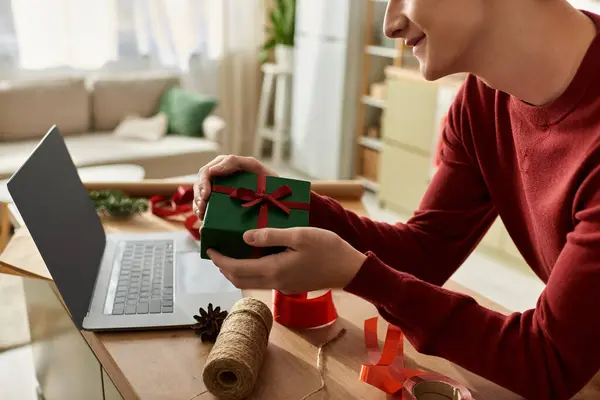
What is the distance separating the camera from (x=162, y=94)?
452 centimetres

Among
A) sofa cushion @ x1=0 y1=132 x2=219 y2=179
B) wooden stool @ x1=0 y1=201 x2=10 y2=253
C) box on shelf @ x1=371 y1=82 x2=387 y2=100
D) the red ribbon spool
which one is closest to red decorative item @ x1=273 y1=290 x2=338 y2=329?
the red ribbon spool

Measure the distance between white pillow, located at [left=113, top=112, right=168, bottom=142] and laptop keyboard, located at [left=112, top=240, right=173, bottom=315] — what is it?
2947 millimetres

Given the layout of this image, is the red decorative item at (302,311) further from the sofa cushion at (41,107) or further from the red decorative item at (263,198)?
the sofa cushion at (41,107)

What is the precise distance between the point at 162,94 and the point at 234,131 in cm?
89

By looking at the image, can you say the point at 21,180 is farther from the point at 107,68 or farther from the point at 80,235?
the point at 107,68

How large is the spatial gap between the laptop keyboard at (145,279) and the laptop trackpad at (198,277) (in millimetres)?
20

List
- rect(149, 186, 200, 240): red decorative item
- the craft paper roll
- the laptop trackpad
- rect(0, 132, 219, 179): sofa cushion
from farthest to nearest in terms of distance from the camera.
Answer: rect(0, 132, 219, 179): sofa cushion, the craft paper roll, rect(149, 186, 200, 240): red decorative item, the laptop trackpad

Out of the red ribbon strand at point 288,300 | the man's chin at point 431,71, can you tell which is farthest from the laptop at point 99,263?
the man's chin at point 431,71

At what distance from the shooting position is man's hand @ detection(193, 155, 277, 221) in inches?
41.2

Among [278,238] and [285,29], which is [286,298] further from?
[285,29]

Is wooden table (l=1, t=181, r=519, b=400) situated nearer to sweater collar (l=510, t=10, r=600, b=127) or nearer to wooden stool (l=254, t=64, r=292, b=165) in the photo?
sweater collar (l=510, t=10, r=600, b=127)

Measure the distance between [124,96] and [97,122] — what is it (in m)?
0.26

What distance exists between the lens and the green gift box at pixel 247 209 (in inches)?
35.3

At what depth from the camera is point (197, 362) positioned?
36.5 inches
